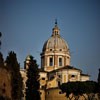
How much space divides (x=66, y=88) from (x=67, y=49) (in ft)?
66.3

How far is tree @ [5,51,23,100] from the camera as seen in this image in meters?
41.9

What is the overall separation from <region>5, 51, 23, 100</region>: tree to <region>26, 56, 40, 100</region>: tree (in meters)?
2.98

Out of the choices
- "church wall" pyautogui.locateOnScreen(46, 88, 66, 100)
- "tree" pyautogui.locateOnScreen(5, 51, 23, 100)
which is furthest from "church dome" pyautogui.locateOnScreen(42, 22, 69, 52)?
"tree" pyautogui.locateOnScreen(5, 51, 23, 100)

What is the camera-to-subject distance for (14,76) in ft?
140

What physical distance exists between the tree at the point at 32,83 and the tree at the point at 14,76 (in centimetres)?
298

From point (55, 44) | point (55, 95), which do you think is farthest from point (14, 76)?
point (55, 44)

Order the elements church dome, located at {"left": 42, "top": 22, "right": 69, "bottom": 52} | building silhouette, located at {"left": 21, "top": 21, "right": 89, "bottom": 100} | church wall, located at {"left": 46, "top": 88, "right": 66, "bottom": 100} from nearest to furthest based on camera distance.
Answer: church wall, located at {"left": 46, "top": 88, "right": 66, "bottom": 100} < building silhouette, located at {"left": 21, "top": 21, "right": 89, "bottom": 100} < church dome, located at {"left": 42, "top": 22, "right": 69, "bottom": 52}

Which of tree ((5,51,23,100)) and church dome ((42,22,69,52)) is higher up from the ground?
church dome ((42,22,69,52))

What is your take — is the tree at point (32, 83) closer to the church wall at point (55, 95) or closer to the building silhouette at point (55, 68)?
the church wall at point (55, 95)

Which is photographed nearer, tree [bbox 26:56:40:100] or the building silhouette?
tree [bbox 26:56:40:100]

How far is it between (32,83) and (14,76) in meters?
4.69

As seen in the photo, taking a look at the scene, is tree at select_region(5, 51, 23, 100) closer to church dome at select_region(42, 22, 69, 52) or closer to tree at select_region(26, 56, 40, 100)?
tree at select_region(26, 56, 40, 100)

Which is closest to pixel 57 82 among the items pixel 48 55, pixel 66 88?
pixel 48 55

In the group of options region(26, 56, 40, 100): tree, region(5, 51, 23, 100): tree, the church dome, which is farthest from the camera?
the church dome
